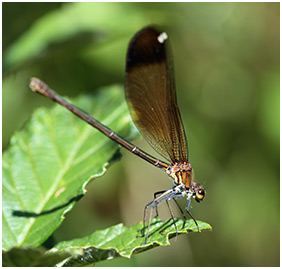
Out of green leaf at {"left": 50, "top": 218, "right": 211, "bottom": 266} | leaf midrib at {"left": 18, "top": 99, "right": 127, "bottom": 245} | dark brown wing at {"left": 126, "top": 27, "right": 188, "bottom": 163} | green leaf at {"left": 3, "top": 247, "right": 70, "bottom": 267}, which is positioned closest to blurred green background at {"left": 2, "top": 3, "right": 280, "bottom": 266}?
dark brown wing at {"left": 126, "top": 27, "right": 188, "bottom": 163}

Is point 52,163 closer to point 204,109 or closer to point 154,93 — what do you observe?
point 154,93

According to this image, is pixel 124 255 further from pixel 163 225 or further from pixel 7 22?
pixel 7 22

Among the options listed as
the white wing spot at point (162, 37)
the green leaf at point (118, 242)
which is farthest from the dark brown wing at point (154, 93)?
the green leaf at point (118, 242)

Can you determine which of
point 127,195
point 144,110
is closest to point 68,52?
point 144,110

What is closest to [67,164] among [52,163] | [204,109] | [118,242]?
[52,163]

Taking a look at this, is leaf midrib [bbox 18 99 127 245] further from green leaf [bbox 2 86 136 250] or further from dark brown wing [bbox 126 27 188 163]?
dark brown wing [bbox 126 27 188 163]
